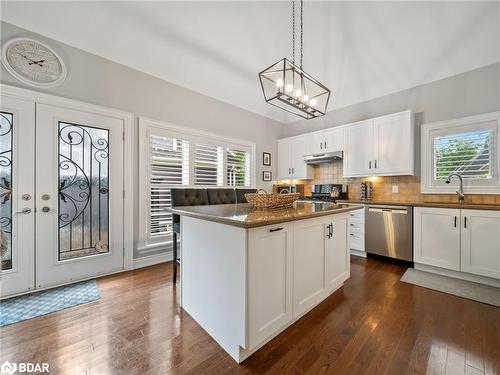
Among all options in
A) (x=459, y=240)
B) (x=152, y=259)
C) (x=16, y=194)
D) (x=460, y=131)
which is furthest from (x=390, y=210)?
(x=16, y=194)

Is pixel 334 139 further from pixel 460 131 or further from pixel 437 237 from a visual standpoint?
pixel 437 237

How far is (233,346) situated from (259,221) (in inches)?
34.7

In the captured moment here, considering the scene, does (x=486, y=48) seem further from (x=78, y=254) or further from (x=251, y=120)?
(x=78, y=254)

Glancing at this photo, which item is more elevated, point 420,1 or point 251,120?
point 420,1

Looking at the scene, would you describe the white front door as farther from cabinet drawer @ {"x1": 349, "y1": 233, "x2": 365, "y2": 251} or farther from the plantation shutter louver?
the plantation shutter louver

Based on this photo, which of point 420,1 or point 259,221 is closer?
point 259,221

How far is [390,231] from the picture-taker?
3090mm

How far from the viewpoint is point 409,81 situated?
3.29 meters

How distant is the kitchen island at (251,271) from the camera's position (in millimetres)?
1313

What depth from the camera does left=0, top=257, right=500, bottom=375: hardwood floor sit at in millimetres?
1307

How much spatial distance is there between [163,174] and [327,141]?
3080 mm

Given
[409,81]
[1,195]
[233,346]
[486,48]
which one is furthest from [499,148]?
[1,195]

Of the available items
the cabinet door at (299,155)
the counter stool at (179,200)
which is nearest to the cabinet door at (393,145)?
the cabinet door at (299,155)

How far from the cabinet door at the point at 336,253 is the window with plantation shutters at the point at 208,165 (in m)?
2.31
